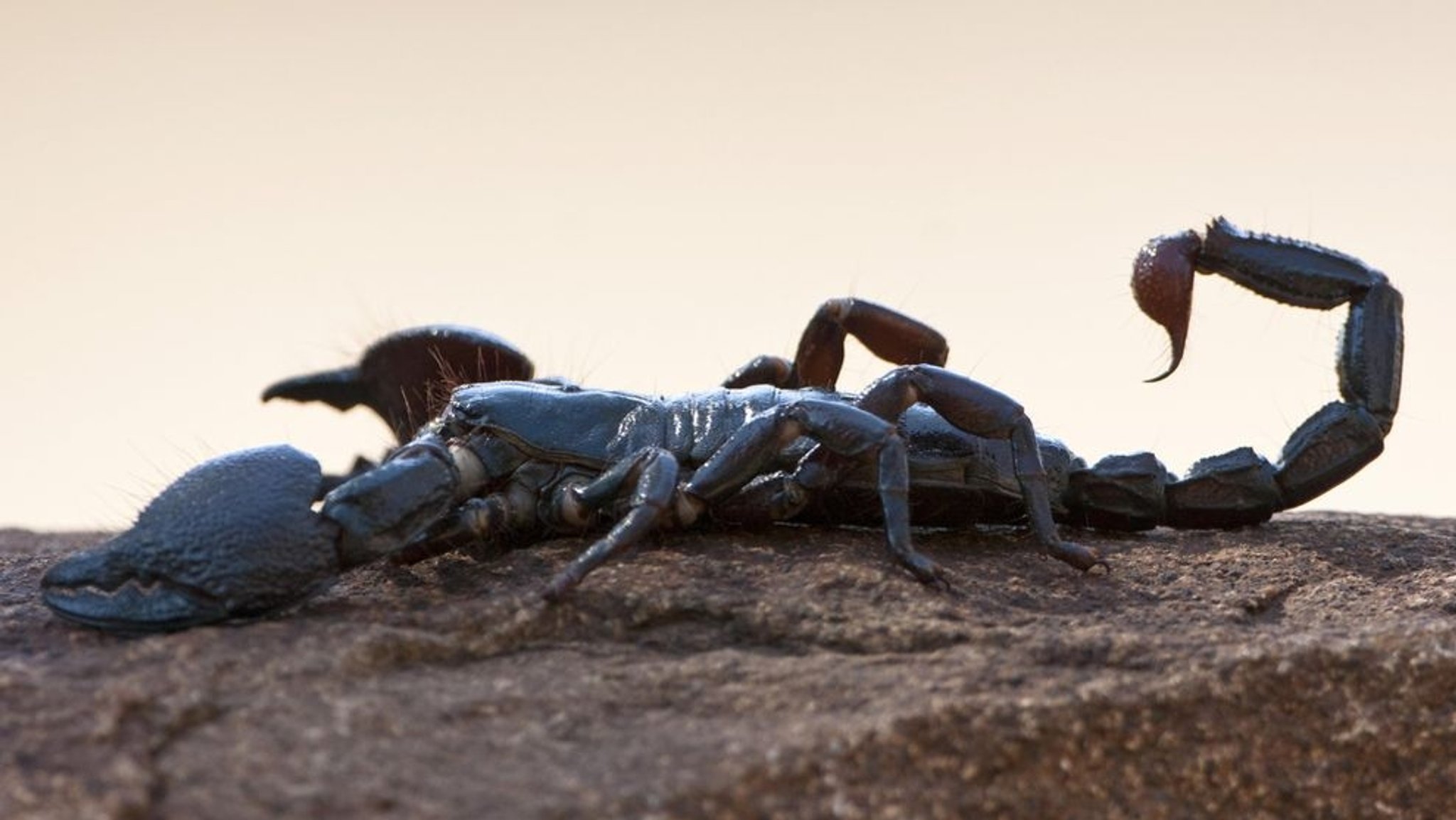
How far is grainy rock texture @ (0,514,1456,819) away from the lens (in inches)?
98.0

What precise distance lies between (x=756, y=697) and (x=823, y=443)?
88cm

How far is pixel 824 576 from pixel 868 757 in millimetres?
847

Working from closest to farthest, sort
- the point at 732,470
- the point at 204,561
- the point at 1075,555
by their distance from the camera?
the point at 204,561 → the point at 732,470 → the point at 1075,555

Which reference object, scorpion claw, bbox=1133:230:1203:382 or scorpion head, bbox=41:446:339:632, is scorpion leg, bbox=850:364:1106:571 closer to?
scorpion claw, bbox=1133:230:1203:382

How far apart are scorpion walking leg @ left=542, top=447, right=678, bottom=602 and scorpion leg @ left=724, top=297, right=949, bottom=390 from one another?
964mm

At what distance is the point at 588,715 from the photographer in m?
2.76

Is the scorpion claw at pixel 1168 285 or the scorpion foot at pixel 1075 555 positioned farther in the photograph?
the scorpion claw at pixel 1168 285

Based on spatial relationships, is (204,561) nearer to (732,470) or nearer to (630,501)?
(630,501)

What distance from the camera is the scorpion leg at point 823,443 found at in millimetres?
3531

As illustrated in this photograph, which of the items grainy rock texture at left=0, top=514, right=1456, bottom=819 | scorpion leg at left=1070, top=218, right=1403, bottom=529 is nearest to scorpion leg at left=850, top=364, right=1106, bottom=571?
grainy rock texture at left=0, top=514, right=1456, bottom=819

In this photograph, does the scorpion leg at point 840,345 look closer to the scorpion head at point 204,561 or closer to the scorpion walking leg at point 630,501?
the scorpion walking leg at point 630,501

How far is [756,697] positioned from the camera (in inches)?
112

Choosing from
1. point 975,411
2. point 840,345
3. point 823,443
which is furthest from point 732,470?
point 840,345

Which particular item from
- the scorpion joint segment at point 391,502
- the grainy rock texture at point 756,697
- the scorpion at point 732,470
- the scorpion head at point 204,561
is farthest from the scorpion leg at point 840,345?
the scorpion head at point 204,561
